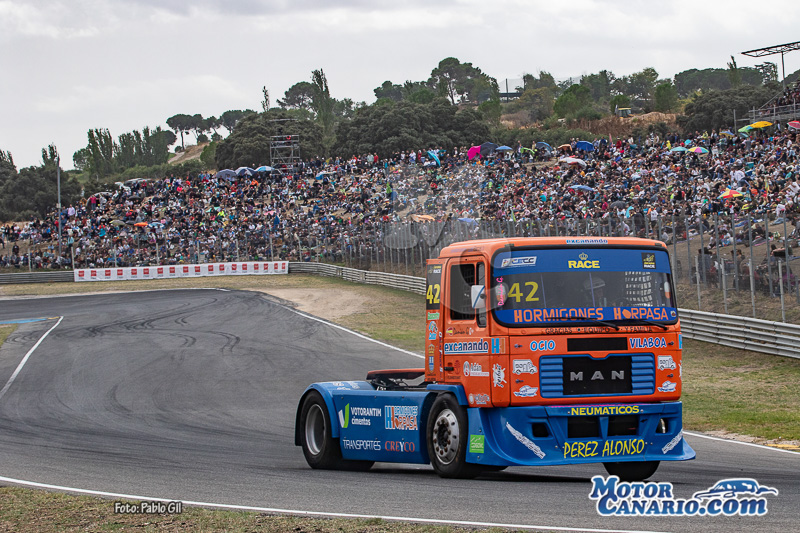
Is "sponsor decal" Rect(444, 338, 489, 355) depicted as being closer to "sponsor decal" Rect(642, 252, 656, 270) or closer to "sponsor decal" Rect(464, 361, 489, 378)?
"sponsor decal" Rect(464, 361, 489, 378)

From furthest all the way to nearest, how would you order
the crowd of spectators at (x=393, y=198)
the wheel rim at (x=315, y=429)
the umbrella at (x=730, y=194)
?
the crowd of spectators at (x=393, y=198), the umbrella at (x=730, y=194), the wheel rim at (x=315, y=429)

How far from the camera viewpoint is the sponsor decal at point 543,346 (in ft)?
30.1

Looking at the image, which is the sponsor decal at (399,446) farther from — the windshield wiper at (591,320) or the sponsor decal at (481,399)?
the windshield wiper at (591,320)

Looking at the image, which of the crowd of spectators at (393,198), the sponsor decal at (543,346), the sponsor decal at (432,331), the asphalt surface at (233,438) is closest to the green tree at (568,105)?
the crowd of spectators at (393,198)

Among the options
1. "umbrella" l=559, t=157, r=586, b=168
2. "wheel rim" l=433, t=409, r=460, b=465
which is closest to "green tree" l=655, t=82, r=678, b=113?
"umbrella" l=559, t=157, r=586, b=168

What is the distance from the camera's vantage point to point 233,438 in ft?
48.8

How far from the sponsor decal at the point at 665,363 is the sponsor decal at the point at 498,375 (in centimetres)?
171

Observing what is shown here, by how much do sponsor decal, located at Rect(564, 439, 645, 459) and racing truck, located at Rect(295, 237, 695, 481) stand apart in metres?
0.01

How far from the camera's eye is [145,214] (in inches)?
2562

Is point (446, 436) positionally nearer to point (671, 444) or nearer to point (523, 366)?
point (523, 366)

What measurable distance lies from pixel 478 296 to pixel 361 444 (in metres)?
2.65

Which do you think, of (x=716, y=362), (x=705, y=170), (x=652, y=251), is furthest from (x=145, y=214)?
(x=652, y=251)

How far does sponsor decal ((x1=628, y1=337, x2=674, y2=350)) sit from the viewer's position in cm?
943

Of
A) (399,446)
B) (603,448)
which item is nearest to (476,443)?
(603,448)
